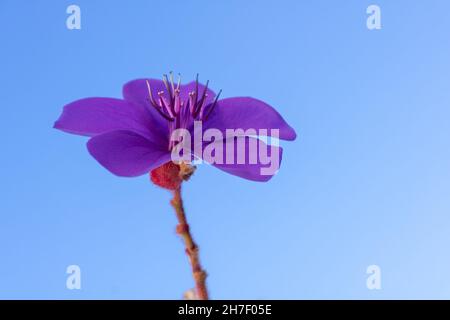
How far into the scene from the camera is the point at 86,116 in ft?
2.52

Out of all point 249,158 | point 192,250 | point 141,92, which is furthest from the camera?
point 141,92

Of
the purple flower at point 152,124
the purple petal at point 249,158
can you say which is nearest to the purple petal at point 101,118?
the purple flower at point 152,124

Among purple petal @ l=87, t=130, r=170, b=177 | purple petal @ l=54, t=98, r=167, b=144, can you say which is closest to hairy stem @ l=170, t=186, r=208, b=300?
purple petal @ l=87, t=130, r=170, b=177

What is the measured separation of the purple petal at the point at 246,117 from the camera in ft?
2.72

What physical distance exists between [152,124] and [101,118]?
83mm

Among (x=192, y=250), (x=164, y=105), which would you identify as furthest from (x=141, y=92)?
(x=192, y=250)

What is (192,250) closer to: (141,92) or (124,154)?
(124,154)

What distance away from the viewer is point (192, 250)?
0.59 metres

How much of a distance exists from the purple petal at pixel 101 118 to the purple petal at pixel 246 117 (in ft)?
0.31

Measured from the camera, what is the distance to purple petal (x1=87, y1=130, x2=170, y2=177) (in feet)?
2.10

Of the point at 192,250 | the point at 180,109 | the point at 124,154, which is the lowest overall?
the point at 192,250

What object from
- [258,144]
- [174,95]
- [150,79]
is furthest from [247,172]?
[150,79]

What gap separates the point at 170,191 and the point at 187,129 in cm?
16
